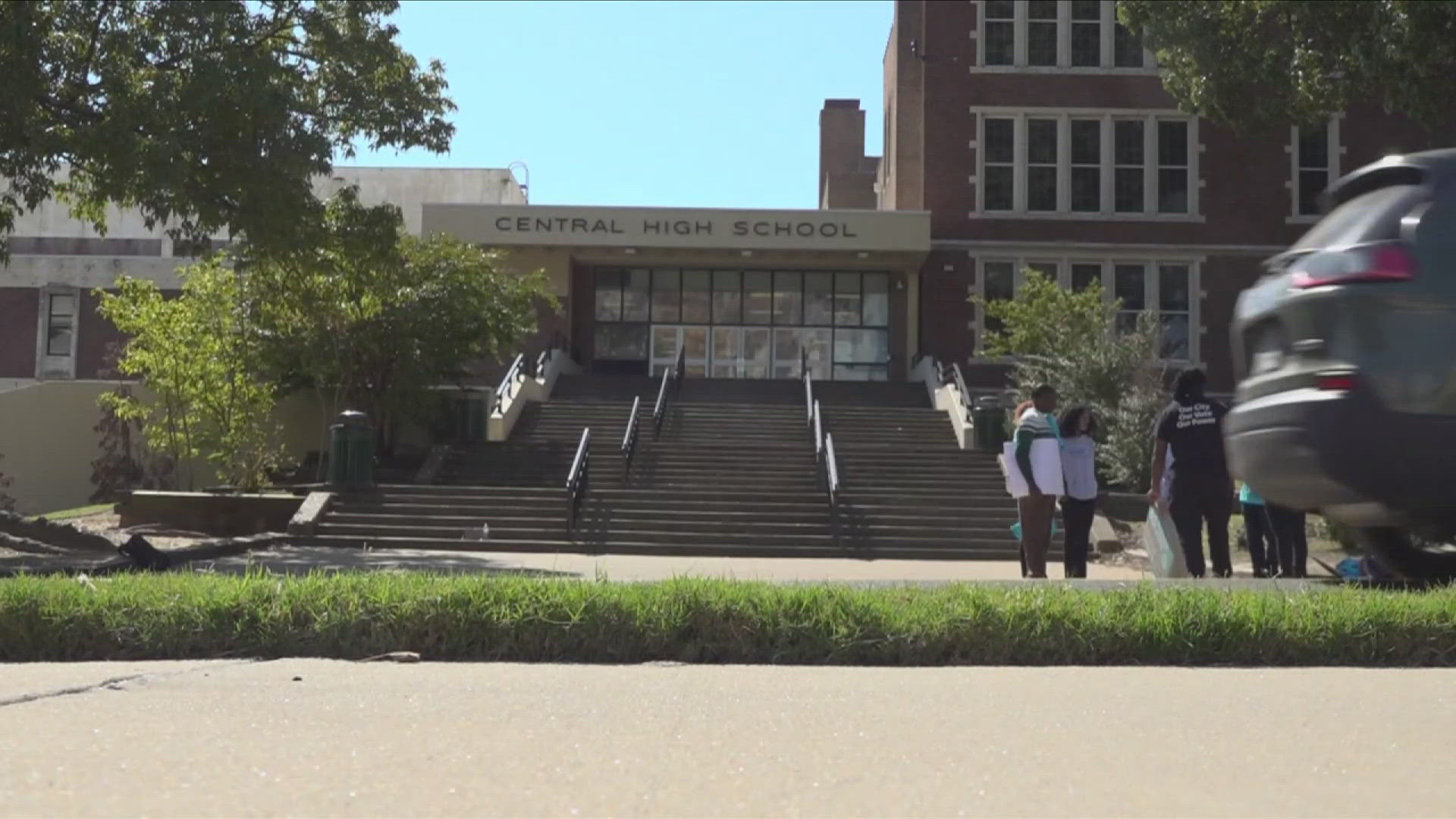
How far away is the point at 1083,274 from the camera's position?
3603 centimetres

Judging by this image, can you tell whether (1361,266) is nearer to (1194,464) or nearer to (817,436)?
(1194,464)

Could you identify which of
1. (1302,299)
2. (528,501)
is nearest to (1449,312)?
(1302,299)

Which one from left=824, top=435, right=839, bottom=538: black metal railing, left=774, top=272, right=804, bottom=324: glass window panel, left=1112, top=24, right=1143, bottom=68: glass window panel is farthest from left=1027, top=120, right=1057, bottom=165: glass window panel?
left=824, top=435, right=839, bottom=538: black metal railing

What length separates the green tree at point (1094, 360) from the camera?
976 inches

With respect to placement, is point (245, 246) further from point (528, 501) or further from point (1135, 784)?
point (1135, 784)

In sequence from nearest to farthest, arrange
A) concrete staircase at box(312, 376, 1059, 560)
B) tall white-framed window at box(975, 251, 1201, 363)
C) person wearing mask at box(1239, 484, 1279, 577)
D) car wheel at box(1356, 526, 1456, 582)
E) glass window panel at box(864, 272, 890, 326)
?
car wheel at box(1356, 526, 1456, 582) → person wearing mask at box(1239, 484, 1279, 577) → concrete staircase at box(312, 376, 1059, 560) → tall white-framed window at box(975, 251, 1201, 363) → glass window panel at box(864, 272, 890, 326)

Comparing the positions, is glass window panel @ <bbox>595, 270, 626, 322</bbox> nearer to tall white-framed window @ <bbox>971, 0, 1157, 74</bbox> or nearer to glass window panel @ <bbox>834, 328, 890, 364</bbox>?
glass window panel @ <bbox>834, 328, 890, 364</bbox>

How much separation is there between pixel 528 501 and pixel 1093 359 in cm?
1042

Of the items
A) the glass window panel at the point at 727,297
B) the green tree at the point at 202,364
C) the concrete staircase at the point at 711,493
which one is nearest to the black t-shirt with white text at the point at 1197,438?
the concrete staircase at the point at 711,493

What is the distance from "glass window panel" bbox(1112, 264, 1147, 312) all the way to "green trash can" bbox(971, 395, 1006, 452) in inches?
384

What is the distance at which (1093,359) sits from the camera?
1059 inches

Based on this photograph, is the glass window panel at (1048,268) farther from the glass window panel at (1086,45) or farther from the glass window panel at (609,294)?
the glass window panel at (609,294)

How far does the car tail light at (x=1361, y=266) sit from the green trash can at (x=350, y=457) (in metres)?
17.2

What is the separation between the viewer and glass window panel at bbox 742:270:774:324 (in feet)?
127
